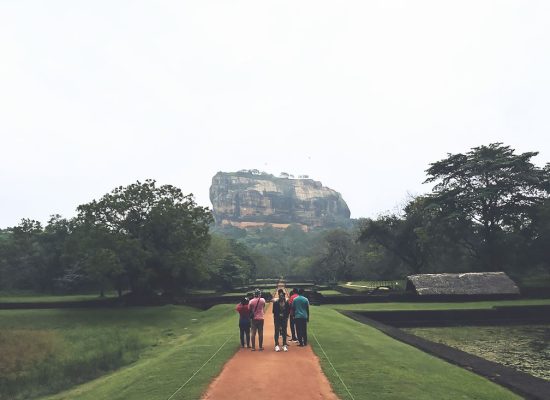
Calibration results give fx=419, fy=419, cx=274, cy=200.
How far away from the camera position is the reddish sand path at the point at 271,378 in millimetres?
8367

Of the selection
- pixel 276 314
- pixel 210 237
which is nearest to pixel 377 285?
pixel 210 237

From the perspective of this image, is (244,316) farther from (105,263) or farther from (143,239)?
(143,239)

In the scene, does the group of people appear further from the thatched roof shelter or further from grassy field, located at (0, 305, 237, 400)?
the thatched roof shelter

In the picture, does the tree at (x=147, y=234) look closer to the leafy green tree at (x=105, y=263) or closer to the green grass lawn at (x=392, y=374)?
the leafy green tree at (x=105, y=263)

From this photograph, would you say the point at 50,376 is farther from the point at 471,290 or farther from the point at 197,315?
the point at 471,290

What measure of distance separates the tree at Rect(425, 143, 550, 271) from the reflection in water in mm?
20374

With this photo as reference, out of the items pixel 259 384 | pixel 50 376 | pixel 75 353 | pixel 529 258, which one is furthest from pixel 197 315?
pixel 529 258

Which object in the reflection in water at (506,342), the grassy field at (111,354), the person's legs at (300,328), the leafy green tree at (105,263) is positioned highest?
the leafy green tree at (105,263)

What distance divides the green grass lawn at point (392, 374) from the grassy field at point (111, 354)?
3.02 m

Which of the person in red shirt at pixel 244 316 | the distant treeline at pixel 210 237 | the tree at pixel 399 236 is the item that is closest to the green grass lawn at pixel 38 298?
the distant treeline at pixel 210 237

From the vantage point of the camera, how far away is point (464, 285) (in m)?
32.3

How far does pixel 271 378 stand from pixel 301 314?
11.9 feet

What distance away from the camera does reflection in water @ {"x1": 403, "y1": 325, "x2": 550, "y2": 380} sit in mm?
13636

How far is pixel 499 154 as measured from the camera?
42906mm
